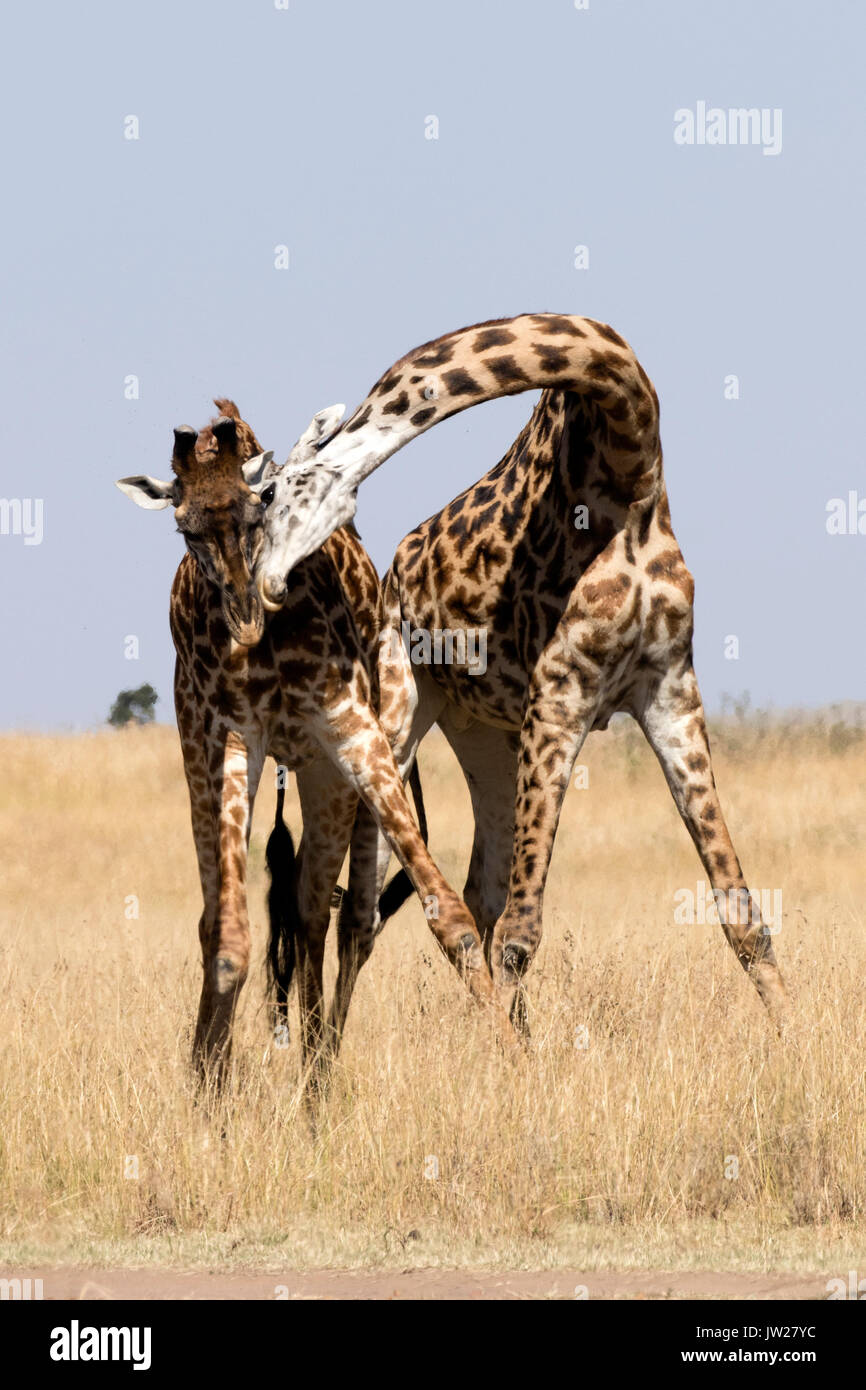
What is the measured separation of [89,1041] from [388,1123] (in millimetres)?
1895

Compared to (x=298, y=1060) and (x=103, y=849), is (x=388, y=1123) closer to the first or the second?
(x=298, y=1060)

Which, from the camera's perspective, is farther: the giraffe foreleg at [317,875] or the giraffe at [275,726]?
the giraffe foreleg at [317,875]

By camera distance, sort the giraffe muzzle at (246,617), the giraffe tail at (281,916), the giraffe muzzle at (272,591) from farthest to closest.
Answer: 1. the giraffe tail at (281,916)
2. the giraffe muzzle at (246,617)
3. the giraffe muzzle at (272,591)

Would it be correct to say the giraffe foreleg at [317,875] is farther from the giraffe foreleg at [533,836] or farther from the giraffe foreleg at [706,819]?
the giraffe foreleg at [706,819]

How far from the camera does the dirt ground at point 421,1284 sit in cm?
595

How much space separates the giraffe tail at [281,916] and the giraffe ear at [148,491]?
1.83m

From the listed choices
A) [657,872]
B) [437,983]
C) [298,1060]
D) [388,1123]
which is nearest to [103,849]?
[657,872]

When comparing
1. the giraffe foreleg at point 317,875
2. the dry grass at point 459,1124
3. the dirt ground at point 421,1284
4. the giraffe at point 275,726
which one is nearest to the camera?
the dirt ground at point 421,1284

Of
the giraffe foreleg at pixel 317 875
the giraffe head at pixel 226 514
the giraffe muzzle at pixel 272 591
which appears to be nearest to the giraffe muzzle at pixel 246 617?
Result: the giraffe head at pixel 226 514

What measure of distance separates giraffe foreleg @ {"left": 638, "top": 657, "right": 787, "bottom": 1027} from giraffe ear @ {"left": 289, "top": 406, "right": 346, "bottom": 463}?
5.74ft

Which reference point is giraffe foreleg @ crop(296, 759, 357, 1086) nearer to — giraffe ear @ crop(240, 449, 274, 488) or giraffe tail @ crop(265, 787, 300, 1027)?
giraffe tail @ crop(265, 787, 300, 1027)

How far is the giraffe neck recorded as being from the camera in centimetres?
754

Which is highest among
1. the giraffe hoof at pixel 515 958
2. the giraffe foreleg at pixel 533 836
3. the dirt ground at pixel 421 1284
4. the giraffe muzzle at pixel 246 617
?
the giraffe muzzle at pixel 246 617

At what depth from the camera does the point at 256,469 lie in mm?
7523
